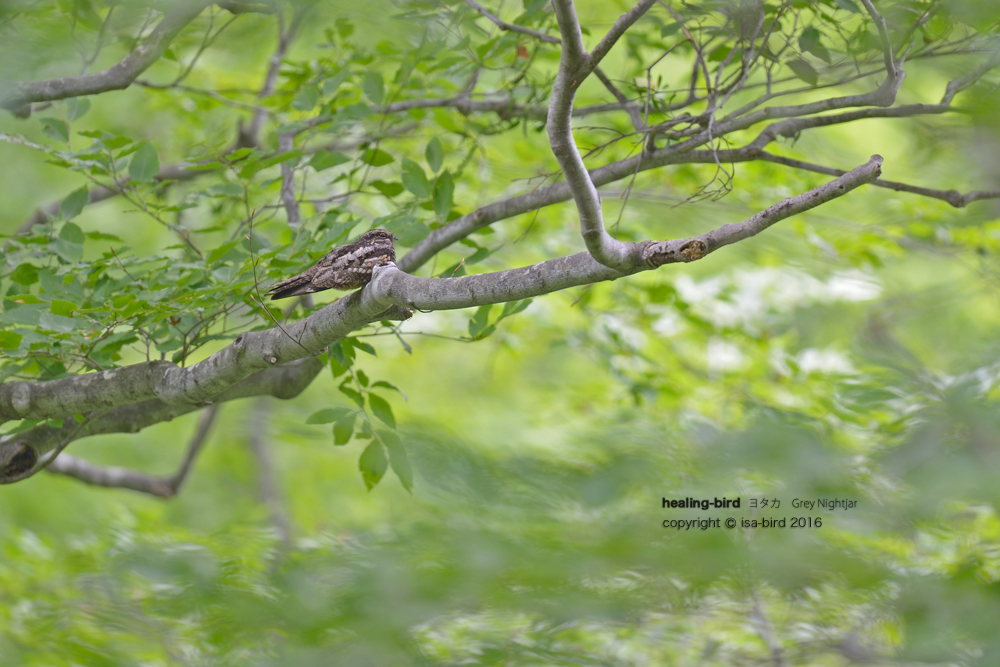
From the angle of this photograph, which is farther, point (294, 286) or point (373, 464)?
point (373, 464)

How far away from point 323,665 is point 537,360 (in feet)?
21.9

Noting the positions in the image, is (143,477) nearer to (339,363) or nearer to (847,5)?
(339,363)

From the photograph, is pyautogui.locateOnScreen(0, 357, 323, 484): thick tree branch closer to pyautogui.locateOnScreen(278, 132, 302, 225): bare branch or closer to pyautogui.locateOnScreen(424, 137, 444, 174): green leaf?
pyautogui.locateOnScreen(278, 132, 302, 225): bare branch

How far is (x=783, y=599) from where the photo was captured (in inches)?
105

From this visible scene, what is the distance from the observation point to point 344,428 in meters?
2.23

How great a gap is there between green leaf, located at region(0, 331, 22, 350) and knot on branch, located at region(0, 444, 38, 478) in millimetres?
510

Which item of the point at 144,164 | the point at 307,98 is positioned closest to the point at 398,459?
the point at 144,164

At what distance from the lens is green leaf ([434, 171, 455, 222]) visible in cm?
229

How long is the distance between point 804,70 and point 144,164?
210 centimetres

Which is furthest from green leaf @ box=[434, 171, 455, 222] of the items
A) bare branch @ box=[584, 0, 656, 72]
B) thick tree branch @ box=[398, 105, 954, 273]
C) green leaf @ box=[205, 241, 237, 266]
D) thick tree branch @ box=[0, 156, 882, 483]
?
bare branch @ box=[584, 0, 656, 72]

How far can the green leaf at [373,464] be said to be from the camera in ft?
7.30

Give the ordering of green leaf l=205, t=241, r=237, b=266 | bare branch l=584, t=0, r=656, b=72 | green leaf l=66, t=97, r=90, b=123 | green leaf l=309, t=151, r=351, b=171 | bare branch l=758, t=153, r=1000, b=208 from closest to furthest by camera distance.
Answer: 1. bare branch l=584, t=0, r=656, b=72
2. green leaf l=205, t=241, r=237, b=266
3. bare branch l=758, t=153, r=1000, b=208
4. green leaf l=309, t=151, r=351, b=171
5. green leaf l=66, t=97, r=90, b=123

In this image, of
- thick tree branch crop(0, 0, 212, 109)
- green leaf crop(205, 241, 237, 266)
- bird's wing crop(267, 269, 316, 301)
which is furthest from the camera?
thick tree branch crop(0, 0, 212, 109)

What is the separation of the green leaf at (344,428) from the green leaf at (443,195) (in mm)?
706
